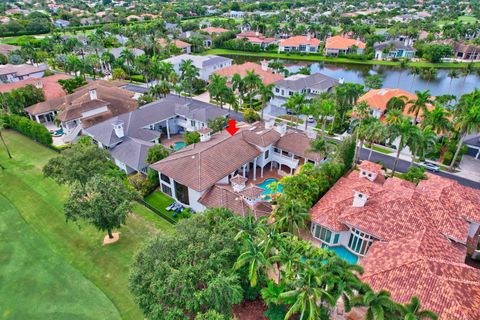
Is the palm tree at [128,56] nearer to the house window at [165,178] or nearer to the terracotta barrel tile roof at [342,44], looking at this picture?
the house window at [165,178]

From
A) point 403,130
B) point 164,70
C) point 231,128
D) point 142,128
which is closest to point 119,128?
point 142,128

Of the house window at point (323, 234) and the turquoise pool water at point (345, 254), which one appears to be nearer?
the turquoise pool water at point (345, 254)

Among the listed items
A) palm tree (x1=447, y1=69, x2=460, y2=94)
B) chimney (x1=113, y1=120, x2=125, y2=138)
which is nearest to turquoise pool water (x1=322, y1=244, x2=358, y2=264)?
chimney (x1=113, y1=120, x2=125, y2=138)

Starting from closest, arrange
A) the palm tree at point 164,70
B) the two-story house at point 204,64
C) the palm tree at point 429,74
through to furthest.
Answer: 1. the palm tree at point 164,70
2. the palm tree at point 429,74
3. the two-story house at point 204,64

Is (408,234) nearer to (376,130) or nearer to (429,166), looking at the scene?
(376,130)

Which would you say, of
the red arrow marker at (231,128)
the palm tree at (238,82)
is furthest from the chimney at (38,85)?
the red arrow marker at (231,128)
